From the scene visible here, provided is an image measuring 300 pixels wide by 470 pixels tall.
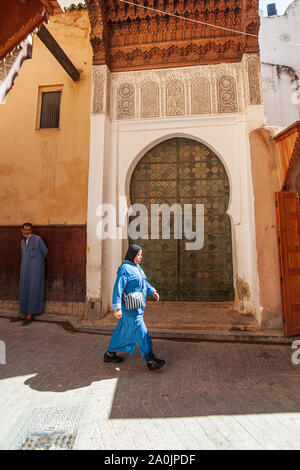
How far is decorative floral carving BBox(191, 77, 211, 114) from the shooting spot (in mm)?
4867

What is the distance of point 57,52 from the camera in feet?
14.5

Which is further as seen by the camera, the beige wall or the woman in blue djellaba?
the beige wall

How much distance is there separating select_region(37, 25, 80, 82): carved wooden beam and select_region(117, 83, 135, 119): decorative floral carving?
92cm

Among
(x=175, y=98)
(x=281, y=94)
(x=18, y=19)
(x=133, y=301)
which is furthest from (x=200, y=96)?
(x=281, y=94)

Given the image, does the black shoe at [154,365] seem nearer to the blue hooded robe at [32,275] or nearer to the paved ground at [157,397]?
the paved ground at [157,397]

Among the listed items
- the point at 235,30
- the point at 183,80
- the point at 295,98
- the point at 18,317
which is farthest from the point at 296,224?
the point at 295,98

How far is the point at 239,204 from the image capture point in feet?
15.1

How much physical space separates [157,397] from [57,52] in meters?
5.42

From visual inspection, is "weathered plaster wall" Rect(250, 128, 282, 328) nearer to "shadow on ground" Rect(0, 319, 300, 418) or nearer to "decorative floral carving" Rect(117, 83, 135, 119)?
"shadow on ground" Rect(0, 319, 300, 418)

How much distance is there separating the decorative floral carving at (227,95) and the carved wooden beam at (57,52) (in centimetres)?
284

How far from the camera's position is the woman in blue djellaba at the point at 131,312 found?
2.83 m

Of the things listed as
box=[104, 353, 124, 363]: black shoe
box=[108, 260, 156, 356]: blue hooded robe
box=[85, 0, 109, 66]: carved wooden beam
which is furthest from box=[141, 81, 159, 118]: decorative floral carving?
box=[104, 353, 124, 363]: black shoe

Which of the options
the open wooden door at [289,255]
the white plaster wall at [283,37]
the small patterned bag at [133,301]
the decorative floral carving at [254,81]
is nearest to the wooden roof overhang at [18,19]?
the small patterned bag at [133,301]

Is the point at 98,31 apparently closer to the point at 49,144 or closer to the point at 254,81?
the point at 49,144
